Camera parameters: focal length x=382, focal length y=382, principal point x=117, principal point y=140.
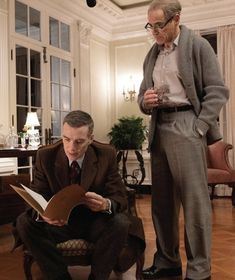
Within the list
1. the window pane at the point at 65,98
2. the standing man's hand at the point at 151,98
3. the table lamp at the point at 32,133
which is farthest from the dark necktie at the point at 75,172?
the window pane at the point at 65,98

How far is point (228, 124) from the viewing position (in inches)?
242

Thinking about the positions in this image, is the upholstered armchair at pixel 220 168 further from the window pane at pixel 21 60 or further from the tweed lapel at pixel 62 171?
the tweed lapel at pixel 62 171

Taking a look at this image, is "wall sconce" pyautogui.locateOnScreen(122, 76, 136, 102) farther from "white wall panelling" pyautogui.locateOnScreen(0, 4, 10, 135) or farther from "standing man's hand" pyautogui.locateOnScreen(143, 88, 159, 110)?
"standing man's hand" pyautogui.locateOnScreen(143, 88, 159, 110)

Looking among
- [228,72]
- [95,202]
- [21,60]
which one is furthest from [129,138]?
[95,202]

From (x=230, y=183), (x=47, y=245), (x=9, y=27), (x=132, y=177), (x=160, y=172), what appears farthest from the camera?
(x=132, y=177)

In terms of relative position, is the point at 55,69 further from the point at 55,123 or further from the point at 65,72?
the point at 55,123

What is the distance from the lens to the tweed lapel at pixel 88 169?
6.17 feet

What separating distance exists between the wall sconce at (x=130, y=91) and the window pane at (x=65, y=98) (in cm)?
124

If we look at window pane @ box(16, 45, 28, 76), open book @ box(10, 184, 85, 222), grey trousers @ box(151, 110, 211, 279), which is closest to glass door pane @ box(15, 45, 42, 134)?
window pane @ box(16, 45, 28, 76)

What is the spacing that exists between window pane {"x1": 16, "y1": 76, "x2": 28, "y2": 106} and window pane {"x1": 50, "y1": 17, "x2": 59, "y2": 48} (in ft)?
3.09

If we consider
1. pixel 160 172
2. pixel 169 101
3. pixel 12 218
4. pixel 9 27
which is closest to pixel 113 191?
pixel 160 172

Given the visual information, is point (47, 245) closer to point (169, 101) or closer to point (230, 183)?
point (169, 101)

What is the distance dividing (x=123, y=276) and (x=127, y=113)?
4880mm

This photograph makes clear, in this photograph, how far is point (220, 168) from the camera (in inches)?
211
